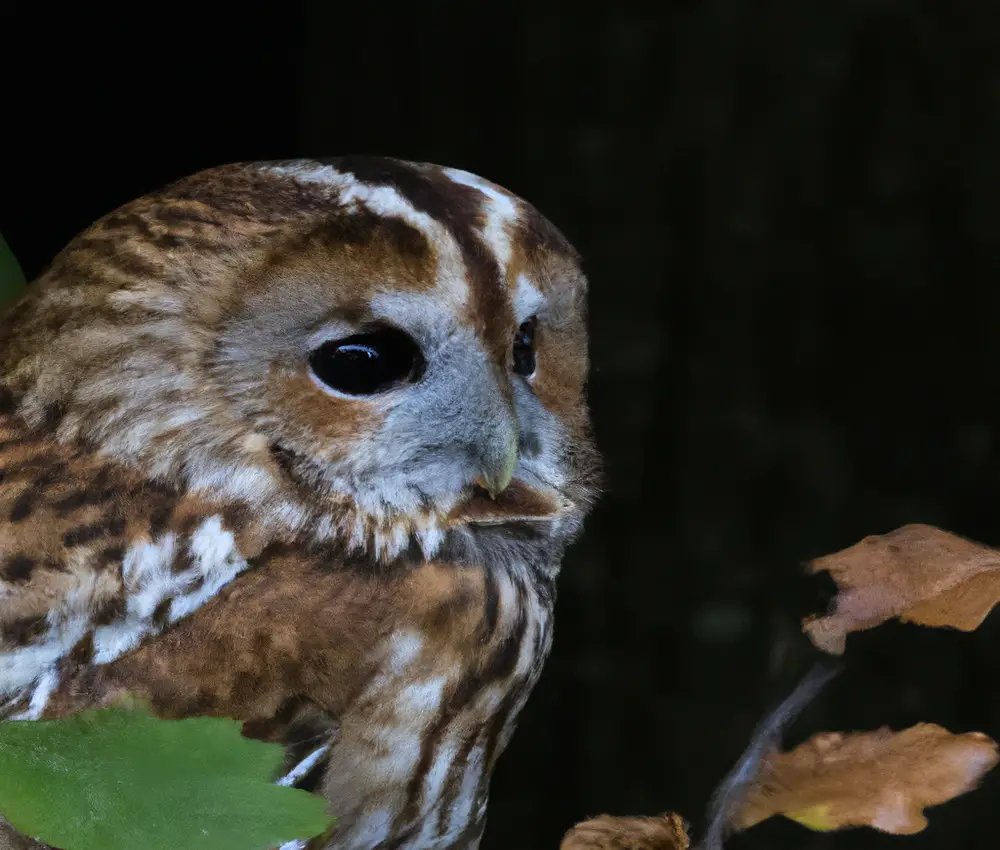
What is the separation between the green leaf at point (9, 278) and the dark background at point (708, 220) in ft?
2.61

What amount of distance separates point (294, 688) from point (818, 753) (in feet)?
1.19

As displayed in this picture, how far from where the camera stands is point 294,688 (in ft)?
2.52

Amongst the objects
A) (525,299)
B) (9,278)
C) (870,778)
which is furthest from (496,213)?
(870,778)

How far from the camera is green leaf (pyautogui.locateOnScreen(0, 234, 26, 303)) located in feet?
2.95

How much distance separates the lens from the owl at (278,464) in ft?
2.53

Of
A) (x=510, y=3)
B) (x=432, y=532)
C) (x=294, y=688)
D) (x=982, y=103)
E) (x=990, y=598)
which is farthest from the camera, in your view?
(x=510, y=3)

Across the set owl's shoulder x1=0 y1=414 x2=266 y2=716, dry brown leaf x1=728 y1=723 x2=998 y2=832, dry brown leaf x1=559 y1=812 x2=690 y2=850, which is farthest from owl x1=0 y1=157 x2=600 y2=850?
dry brown leaf x1=728 y1=723 x2=998 y2=832

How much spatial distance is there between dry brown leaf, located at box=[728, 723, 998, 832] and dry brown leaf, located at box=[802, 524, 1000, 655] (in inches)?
2.7

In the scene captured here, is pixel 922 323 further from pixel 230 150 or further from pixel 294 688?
pixel 294 688

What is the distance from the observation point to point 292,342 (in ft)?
2.63

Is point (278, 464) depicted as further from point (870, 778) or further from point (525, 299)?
point (870, 778)

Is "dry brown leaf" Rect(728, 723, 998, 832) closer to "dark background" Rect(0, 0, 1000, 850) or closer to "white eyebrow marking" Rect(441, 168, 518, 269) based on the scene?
"white eyebrow marking" Rect(441, 168, 518, 269)

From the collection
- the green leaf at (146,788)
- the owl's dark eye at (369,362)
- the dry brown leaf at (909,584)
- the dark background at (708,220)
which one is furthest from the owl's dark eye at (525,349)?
the dark background at (708,220)

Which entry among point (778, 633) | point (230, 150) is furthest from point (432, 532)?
point (778, 633)
